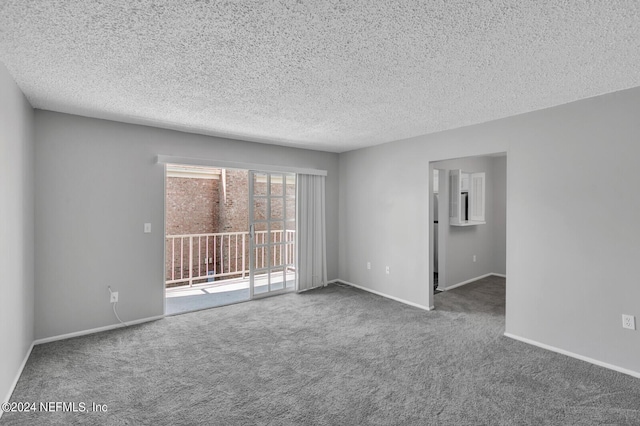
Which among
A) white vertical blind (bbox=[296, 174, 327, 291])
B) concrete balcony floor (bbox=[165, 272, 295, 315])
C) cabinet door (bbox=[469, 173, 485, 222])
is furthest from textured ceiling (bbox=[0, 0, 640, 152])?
cabinet door (bbox=[469, 173, 485, 222])

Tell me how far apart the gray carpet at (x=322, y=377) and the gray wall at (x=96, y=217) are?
1.02 ft

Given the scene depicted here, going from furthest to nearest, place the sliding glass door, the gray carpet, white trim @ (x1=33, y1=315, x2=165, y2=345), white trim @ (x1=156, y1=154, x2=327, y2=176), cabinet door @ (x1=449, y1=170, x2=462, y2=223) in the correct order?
cabinet door @ (x1=449, y1=170, x2=462, y2=223) < the sliding glass door < white trim @ (x1=156, y1=154, x2=327, y2=176) < white trim @ (x1=33, y1=315, x2=165, y2=345) < the gray carpet

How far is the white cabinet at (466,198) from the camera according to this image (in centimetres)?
534

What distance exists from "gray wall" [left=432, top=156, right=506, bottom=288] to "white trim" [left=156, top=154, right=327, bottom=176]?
209 centimetres

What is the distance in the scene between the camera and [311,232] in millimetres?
5336

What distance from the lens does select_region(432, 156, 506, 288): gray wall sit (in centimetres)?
528

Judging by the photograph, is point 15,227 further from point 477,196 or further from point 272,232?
point 477,196

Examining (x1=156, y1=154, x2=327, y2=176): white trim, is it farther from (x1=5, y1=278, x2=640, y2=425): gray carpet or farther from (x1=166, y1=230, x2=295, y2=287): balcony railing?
(x1=5, y1=278, x2=640, y2=425): gray carpet

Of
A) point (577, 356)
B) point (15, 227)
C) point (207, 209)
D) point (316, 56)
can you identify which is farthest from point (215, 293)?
point (577, 356)

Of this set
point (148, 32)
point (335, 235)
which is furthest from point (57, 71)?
point (335, 235)

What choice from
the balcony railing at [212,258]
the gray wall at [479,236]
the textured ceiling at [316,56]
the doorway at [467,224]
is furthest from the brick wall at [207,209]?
the gray wall at [479,236]

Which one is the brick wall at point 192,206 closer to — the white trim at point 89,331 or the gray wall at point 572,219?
the white trim at point 89,331

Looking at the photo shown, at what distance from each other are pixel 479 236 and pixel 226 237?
16.2ft

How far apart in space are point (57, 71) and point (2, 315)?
175 centimetres
